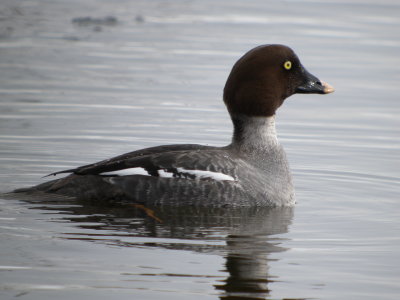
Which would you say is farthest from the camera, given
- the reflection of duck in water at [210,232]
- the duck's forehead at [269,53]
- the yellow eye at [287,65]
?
the yellow eye at [287,65]

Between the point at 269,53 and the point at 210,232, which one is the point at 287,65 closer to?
the point at 269,53

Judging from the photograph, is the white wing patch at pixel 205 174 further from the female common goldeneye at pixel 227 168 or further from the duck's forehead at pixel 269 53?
the duck's forehead at pixel 269 53

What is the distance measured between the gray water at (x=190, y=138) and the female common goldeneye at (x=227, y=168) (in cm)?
19

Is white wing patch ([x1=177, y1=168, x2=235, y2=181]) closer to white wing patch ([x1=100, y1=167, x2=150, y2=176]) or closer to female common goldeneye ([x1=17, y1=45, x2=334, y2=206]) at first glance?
female common goldeneye ([x1=17, y1=45, x2=334, y2=206])

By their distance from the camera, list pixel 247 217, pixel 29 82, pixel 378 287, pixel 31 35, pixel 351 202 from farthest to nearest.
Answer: pixel 31 35 < pixel 29 82 < pixel 351 202 < pixel 247 217 < pixel 378 287

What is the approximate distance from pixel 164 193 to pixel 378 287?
8.87 feet

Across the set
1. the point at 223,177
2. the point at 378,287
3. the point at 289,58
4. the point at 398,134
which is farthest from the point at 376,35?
the point at 378,287

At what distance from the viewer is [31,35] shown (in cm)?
1703

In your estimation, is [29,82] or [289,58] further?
[29,82]

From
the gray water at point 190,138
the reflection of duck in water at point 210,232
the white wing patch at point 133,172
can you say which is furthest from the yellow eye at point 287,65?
the white wing patch at point 133,172

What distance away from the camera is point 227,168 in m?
8.27

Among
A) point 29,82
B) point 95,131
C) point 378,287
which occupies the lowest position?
point 378,287

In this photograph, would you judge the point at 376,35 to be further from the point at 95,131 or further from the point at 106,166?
the point at 106,166

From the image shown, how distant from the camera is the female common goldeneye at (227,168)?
27.0ft
